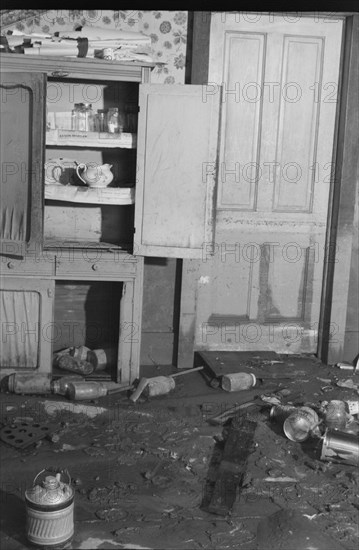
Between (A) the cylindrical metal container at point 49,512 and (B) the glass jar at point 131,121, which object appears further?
(B) the glass jar at point 131,121

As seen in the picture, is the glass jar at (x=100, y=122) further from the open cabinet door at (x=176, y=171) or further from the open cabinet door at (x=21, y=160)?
the open cabinet door at (x=21, y=160)

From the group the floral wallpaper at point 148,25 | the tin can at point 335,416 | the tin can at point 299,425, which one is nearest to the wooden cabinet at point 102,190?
the floral wallpaper at point 148,25

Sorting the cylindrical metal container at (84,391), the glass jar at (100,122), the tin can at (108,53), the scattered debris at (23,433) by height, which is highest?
the tin can at (108,53)

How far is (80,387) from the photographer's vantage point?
4988 millimetres

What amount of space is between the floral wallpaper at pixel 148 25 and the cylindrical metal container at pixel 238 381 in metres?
2.39

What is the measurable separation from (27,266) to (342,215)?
2.70 metres

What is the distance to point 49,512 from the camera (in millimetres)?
2979

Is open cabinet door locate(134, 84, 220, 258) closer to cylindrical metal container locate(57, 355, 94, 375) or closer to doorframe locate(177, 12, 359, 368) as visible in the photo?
doorframe locate(177, 12, 359, 368)

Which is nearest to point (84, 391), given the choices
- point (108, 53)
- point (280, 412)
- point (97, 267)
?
point (97, 267)

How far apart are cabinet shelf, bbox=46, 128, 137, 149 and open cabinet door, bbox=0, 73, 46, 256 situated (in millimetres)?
247

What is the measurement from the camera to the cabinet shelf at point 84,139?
5.08 metres

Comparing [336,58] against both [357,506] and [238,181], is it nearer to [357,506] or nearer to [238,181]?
[238,181]

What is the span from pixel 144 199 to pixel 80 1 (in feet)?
14.3

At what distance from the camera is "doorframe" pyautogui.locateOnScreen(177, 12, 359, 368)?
5.52m
